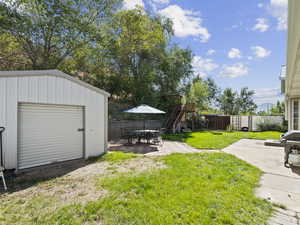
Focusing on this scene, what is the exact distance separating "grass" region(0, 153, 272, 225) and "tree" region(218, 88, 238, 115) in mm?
25843

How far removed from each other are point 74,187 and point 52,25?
368 inches

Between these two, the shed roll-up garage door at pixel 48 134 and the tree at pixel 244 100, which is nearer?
the shed roll-up garage door at pixel 48 134

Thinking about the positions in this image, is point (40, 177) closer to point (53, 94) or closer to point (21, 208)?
point (21, 208)

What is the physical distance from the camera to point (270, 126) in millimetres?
13648

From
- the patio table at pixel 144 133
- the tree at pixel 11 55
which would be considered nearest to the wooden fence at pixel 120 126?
the patio table at pixel 144 133

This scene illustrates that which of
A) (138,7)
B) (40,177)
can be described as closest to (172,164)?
(40,177)

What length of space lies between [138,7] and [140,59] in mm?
3741

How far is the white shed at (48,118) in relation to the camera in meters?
3.89

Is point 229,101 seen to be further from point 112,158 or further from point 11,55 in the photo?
point 11,55

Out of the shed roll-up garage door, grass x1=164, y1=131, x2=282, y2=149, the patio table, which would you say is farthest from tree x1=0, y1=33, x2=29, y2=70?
grass x1=164, y1=131, x2=282, y2=149

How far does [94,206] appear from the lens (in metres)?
2.55

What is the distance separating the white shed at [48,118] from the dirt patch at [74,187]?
1105 mm

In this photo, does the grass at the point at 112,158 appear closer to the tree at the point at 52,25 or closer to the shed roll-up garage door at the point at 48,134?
the shed roll-up garage door at the point at 48,134

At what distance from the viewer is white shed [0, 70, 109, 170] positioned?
389 cm
